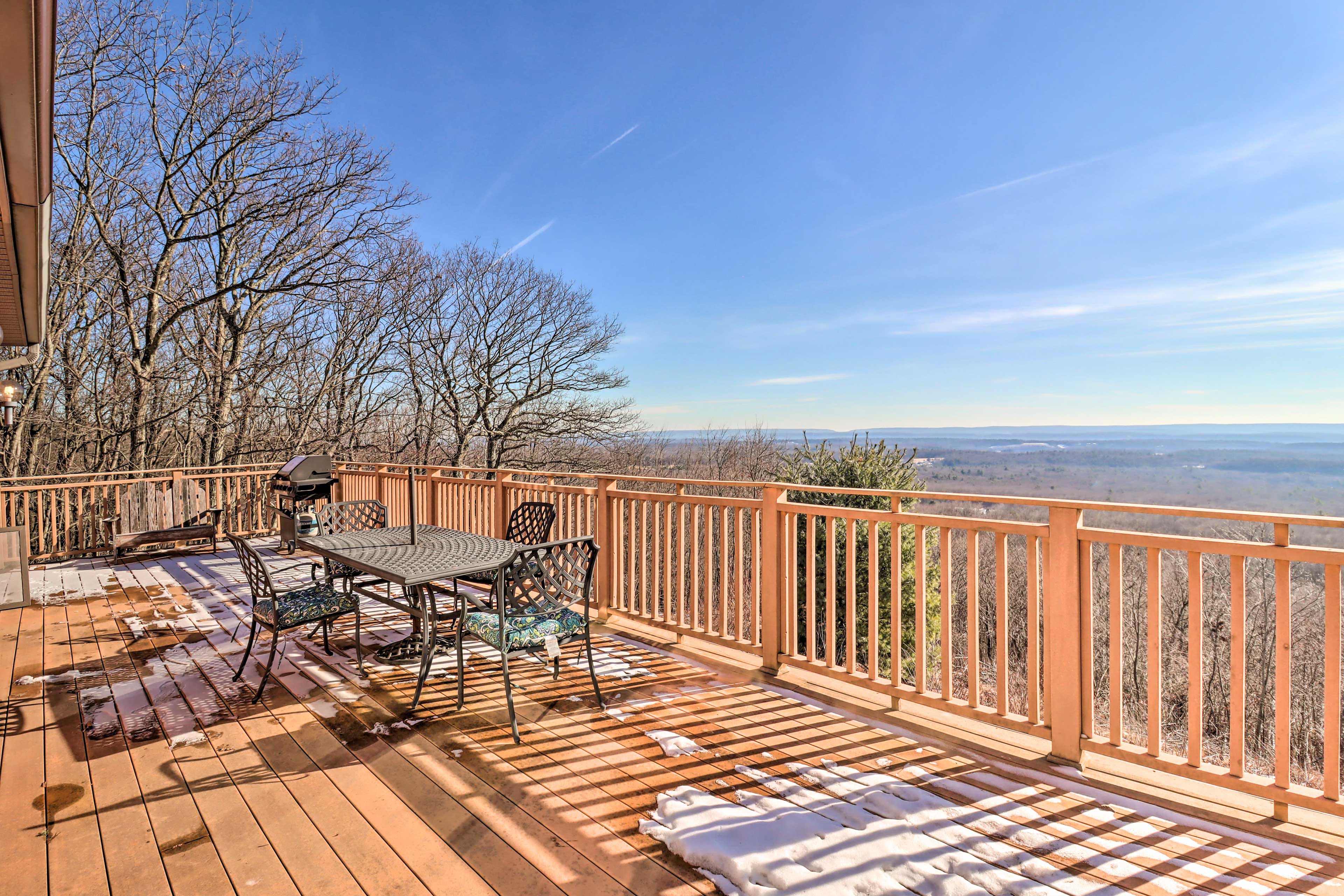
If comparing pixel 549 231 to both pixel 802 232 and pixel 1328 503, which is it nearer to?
pixel 802 232

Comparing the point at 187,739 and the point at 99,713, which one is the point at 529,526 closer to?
the point at 187,739

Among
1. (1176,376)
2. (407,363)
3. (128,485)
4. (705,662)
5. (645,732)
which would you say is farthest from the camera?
(1176,376)

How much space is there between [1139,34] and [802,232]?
31.2ft

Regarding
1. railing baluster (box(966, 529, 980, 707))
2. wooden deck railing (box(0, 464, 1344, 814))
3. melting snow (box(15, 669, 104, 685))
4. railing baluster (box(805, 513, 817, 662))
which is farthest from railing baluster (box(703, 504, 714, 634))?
melting snow (box(15, 669, 104, 685))

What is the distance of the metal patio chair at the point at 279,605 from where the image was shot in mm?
2908

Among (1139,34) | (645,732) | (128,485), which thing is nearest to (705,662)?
(645,732)

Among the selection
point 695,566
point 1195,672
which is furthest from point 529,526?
point 1195,672

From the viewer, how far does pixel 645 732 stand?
8.35 feet

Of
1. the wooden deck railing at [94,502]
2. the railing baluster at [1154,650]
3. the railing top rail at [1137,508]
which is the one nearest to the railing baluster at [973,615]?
the railing top rail at [1137,508]

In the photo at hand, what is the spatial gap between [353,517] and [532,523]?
171 cm

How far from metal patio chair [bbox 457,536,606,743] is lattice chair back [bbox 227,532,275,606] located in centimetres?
101

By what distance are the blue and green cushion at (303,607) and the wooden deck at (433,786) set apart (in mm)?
382

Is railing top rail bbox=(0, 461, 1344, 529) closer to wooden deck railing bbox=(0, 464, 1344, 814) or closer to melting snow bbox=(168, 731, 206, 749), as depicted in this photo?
wooden deck railing bbox=(0, 464, 1344, 814)

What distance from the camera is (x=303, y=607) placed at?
3.04 metres
